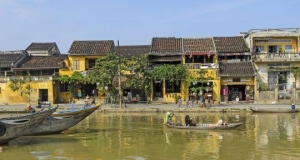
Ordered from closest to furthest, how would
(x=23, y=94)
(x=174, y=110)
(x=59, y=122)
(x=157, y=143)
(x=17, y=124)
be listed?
(x=17, y=124) < (x=157, y=143) < (x=59, y=122) < (x=174, y=110) < (x=23, y=94)

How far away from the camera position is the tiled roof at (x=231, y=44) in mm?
43375

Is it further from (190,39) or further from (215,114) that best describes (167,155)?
(190,39)

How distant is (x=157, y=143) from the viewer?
67.4 ft

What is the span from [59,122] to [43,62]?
930 inches

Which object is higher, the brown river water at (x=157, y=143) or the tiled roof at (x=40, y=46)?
the tiled roof at (x=40, y=46)

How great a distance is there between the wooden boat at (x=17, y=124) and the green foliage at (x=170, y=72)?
2126 cm

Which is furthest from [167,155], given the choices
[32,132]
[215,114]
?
[215,114]

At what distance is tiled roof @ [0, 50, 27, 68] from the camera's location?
4556cm

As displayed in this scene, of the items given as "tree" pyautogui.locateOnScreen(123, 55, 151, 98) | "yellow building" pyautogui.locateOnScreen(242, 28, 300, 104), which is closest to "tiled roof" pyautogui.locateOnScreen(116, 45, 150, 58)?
"tree" pyautogui.locateOnScreen(123, 55, 151, 98)

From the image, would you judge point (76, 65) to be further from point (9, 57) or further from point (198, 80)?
point (198, 80)

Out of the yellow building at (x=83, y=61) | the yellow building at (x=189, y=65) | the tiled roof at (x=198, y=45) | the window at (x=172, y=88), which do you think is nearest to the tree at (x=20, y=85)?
the yellow building at (x=83, y=61)

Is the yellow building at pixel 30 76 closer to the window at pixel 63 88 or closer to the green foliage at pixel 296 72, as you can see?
the window at pixel 63 88

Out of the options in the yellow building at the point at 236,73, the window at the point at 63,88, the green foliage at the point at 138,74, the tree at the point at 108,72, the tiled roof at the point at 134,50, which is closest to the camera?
the tree at the point at 108,72

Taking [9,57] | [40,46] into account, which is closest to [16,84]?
[9,57]
